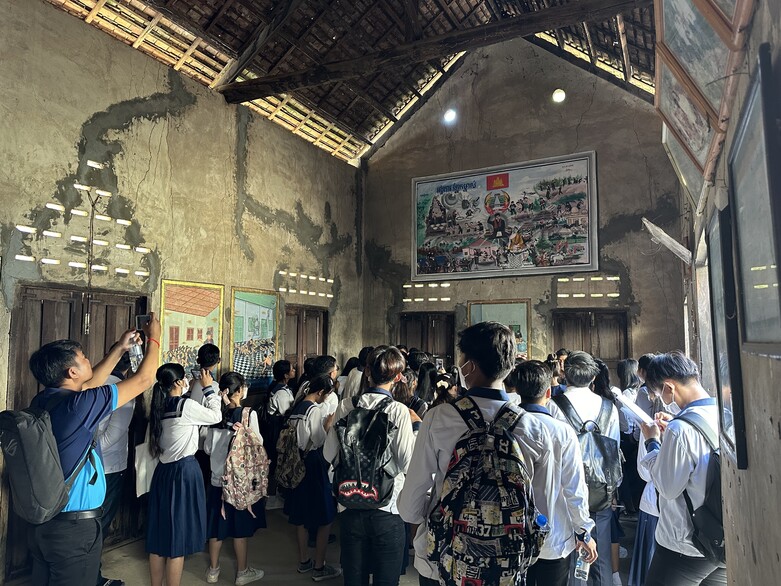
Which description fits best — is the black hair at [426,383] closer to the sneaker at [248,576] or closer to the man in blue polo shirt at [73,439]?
the sneaker at [248,576]

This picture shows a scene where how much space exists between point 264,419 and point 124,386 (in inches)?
118

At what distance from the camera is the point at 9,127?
4.14 m

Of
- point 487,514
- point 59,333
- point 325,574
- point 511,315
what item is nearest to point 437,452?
point 487,514

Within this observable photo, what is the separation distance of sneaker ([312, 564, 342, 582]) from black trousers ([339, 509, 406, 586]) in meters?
1.33

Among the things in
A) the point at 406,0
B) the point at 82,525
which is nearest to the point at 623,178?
the point at 406,0

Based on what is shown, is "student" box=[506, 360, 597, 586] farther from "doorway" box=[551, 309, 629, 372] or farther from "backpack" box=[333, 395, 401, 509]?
"doorway" box=[551, 309, 629, 372]

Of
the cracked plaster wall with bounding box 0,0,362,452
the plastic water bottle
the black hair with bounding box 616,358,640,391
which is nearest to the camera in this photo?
the plastic water bottle

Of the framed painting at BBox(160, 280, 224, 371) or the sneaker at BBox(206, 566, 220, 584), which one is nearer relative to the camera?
the sneaker at BBox(206, 566, 220, 584)

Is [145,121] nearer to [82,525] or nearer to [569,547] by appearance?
[82,525]

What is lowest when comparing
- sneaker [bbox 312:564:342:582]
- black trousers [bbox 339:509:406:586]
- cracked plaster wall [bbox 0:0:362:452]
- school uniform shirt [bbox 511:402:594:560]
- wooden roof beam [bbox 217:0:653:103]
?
sneaker [bbox 312:564:342:582]

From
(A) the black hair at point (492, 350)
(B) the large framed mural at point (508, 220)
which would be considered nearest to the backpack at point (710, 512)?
(A) the black hair at point (492, 350)

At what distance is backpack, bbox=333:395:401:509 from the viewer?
2496mm

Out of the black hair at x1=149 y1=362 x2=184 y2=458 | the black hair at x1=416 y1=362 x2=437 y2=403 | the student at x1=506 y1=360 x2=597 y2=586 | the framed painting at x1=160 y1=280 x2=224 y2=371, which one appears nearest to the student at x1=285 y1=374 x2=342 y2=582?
the black hair at x1=149 y1=362 x2=184 y2=458

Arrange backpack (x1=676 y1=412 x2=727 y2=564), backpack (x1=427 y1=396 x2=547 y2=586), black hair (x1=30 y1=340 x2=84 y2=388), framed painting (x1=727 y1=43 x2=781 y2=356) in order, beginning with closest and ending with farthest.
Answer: framed painting (x1=727 y1=43 x2=781 y2=356), backpack (x1=427 y1=396 x2=547 y2=586), backpack (x1=676 y1=412 x2=727 y2=564), black hair (x1=30 y1=340 x2=84 y2=388)
